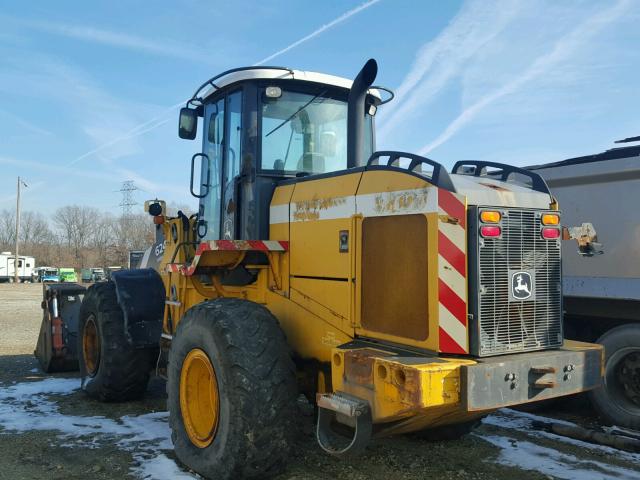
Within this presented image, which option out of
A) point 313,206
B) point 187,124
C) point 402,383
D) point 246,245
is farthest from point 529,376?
point 187,124

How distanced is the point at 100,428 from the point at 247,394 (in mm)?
2447

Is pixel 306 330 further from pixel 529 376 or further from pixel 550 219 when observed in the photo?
pixel 550 219

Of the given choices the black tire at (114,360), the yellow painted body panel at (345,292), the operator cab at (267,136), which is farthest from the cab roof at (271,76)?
the black tire at (114,360)

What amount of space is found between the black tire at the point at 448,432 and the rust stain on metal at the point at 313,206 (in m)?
2.10

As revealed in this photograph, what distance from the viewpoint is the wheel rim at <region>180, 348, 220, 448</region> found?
4363 millimetres

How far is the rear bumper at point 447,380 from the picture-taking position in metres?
3.23

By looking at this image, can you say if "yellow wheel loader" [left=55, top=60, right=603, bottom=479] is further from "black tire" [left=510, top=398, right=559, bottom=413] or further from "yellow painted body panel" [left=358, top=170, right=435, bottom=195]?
"black tire" [left=510, top=398, right=559, bottom=413]

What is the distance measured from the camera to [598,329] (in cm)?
639

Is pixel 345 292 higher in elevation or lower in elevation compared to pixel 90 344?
higher

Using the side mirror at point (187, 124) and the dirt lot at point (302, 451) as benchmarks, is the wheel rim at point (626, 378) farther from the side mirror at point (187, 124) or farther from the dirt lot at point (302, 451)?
the side mirror at point (187, 124)

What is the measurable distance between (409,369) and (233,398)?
127cm

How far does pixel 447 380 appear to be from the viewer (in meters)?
3.29

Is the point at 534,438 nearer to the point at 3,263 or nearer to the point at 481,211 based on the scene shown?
the point at 481,211

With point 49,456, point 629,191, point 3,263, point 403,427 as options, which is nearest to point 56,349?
point 49,456
